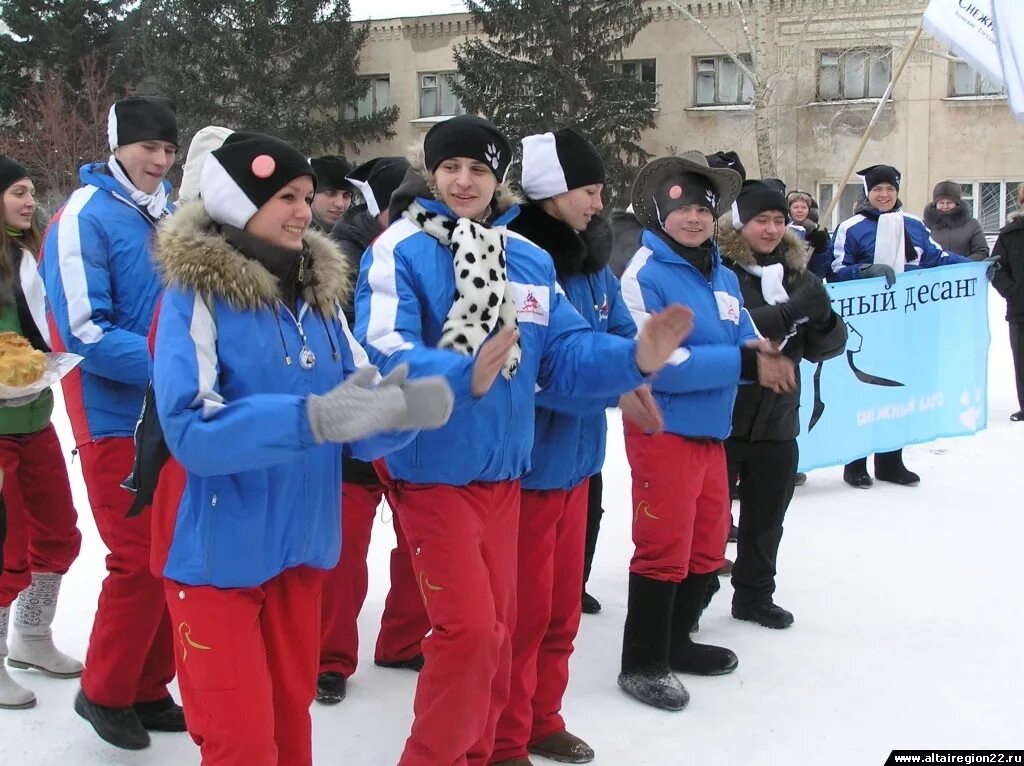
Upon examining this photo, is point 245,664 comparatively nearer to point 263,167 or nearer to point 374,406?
point 374,406

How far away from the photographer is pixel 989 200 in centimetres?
2559

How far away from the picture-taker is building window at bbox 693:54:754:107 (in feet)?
90.4

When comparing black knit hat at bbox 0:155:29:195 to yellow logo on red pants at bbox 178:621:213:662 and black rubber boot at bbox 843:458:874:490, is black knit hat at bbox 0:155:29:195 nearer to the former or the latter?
yellow logo on red pants at bbox 178:621:213:662

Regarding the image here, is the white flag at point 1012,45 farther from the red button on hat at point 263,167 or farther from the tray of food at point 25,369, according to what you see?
the tray of food at point 25,369

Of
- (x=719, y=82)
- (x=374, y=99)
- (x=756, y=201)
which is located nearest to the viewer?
(x=756, y=201)

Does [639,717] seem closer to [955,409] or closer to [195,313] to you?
[195,313]

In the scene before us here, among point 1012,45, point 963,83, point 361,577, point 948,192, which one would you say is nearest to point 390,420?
point 361,577

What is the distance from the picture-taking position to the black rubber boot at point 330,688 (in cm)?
414

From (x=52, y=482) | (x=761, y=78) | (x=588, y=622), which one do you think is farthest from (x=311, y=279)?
(x=761, y=78)

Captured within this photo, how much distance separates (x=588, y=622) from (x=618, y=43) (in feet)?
74.0

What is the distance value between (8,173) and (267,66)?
1044 inches

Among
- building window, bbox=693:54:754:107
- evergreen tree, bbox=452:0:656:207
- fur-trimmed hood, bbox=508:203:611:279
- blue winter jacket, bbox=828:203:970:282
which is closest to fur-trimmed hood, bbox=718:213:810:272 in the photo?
fur-trimmed hood, bbox=508:203:611:279

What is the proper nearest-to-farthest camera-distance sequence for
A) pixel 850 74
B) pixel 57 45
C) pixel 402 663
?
pixel 402 663, pixel 850 74, pixel 57 45

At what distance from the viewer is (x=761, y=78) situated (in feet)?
78.2
